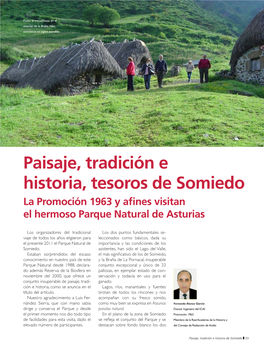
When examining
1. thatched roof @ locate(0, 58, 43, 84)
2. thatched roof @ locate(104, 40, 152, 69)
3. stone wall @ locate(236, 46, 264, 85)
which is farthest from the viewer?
thatched roof @ locate(0, 58, 43, 84)

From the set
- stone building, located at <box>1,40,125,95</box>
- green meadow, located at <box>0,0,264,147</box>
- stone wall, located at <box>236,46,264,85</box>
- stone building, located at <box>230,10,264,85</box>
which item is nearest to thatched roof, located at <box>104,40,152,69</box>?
stone building, located at <box>1,40,125,95</box>

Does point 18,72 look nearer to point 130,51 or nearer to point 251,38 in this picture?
point 130,51

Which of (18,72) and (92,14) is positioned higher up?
(92,14)

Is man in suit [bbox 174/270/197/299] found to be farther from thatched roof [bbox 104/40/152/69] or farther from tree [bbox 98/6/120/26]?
tree [bbox 98/6/120/26]

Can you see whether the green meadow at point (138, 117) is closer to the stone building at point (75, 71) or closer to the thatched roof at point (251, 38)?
the stone building at point (75, 71)

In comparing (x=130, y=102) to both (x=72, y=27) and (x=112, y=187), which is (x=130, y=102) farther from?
(x=72, y=27)

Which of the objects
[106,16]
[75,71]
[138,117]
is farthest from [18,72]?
[106,16]

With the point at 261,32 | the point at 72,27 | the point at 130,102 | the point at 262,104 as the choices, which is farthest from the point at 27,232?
the point at 72,27

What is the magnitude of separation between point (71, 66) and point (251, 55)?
10.5m

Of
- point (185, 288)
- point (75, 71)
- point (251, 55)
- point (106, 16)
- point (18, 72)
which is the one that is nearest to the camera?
point (185, 288)

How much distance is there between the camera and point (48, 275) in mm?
5727

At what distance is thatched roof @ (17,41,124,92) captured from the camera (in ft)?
63.8

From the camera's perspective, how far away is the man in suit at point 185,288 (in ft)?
18.1

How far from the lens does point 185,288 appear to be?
18.2ft
